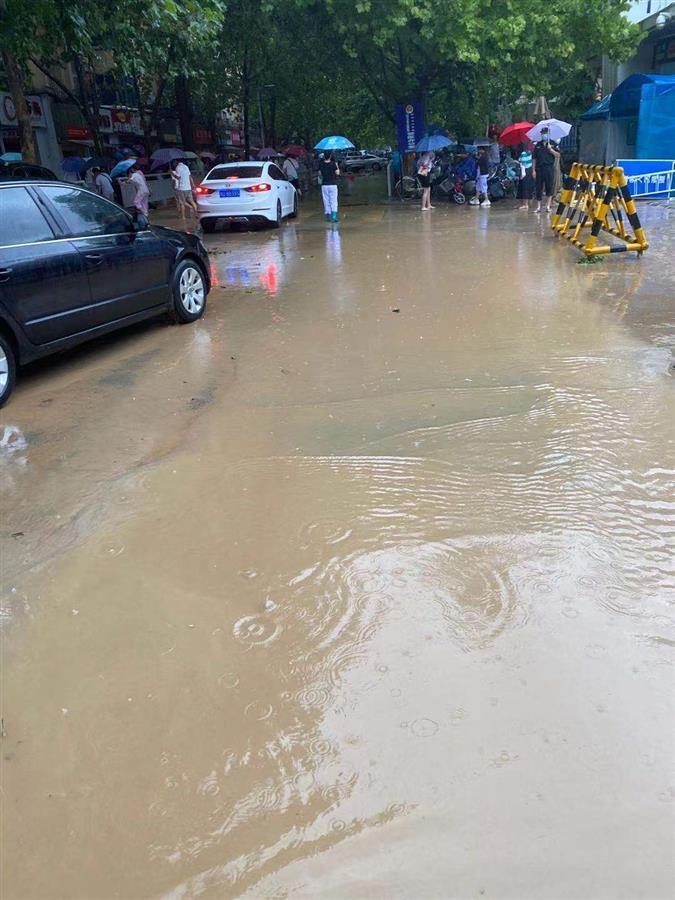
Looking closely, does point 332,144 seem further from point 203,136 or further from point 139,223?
point 203,136

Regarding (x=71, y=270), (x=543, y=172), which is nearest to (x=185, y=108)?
(x=543, y=172)

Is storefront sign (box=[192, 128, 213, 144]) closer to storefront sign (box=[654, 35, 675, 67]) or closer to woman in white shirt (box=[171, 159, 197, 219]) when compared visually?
woman in white shirt (box=[171, 159, 197, 219])

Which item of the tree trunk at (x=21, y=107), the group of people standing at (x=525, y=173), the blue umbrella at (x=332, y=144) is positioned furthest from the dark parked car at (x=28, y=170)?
the group of people standing at (x=525, y=173)

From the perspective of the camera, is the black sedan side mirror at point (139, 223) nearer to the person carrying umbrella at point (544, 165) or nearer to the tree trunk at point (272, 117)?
the person carrying umbrella at point (544, 165)

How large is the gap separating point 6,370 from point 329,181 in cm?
1293

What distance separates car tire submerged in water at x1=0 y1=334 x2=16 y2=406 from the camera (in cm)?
572

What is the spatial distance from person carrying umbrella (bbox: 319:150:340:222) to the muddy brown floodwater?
11.7m

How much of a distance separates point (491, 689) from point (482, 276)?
8144mm

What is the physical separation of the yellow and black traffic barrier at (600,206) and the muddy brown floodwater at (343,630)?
473 centimetres

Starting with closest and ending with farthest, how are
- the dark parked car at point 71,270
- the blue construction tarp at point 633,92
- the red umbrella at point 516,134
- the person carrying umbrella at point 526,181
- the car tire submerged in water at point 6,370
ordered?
the car tire submerged in water at point 6,370 < the dark parked car at point 71,270 < the person carrying umbrella at point 526,181 < the blue construction tarp at point 633,92 < the red umbrella at point 516,134

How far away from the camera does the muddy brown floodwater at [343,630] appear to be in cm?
223

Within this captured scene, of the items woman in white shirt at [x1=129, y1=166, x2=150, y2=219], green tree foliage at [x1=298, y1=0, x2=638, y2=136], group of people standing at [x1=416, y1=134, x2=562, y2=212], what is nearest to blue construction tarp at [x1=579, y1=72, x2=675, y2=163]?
green tree foliage at [x1=298, y1=0, x2=638, y2=136]

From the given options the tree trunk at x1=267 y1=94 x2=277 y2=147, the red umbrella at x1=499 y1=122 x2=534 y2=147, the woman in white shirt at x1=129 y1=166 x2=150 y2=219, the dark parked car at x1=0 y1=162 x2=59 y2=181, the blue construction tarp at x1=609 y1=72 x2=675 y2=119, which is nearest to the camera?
the dark parked car at x1=0 y1=162 x2=59 y2=181

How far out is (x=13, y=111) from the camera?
980 inches
